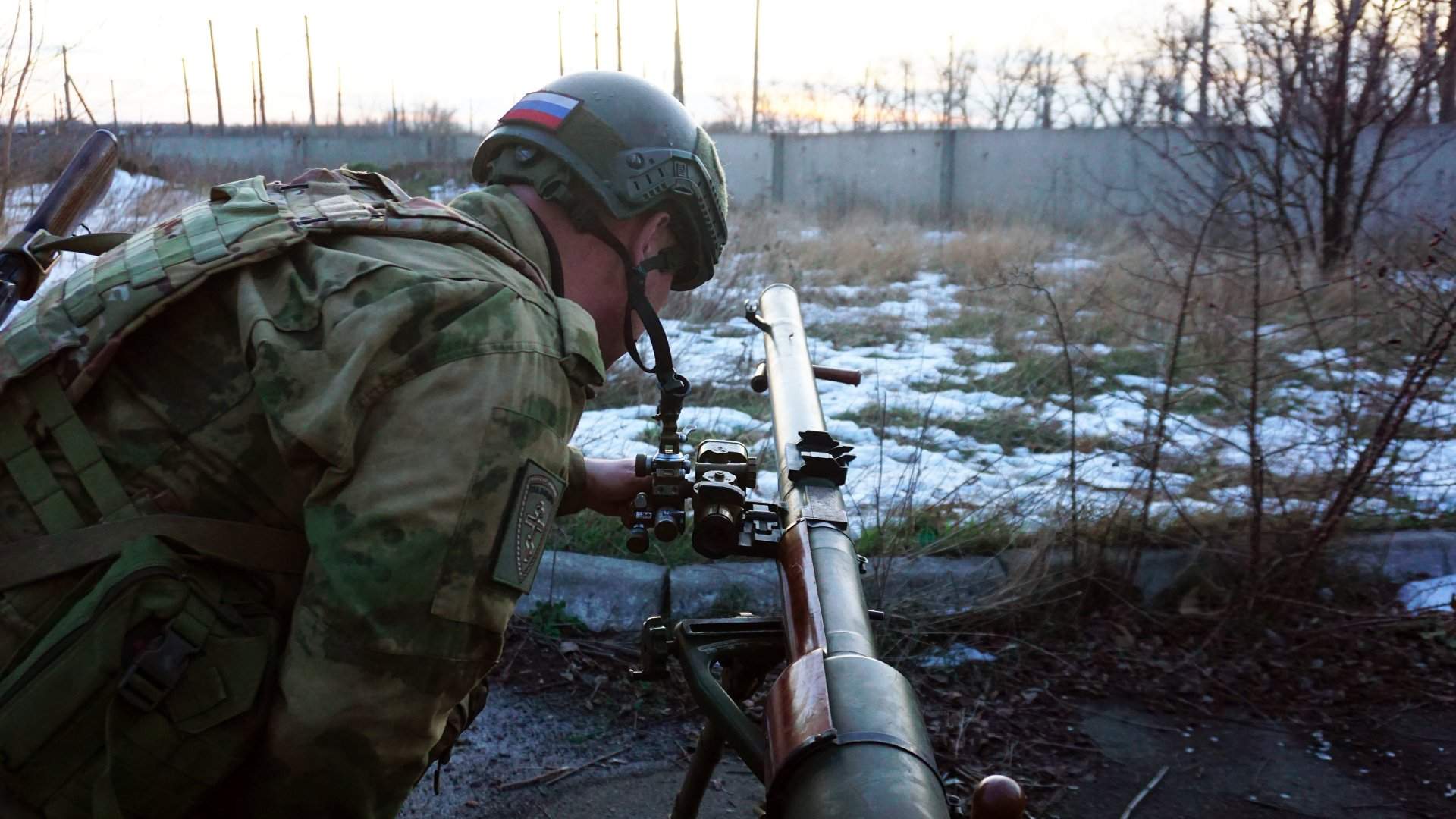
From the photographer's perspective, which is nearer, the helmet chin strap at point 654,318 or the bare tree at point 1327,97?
the helmet chin strap at point 654,318

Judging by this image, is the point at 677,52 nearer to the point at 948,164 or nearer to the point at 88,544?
the point at 948,164

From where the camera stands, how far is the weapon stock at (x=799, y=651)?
4.08ft

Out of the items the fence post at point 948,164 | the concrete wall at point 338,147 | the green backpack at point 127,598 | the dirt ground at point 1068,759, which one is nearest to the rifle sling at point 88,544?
the green backpack at point 127,598

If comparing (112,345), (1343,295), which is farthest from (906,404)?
(112,345)

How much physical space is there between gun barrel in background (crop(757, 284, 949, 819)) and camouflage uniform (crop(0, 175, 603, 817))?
422 mm

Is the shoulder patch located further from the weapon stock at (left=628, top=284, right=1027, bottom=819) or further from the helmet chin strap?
the helmet chin strap

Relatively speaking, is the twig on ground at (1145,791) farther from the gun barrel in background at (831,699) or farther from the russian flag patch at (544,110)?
the russian flag patch at (544,110)

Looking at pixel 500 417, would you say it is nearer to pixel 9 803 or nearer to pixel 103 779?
pixel 103 779

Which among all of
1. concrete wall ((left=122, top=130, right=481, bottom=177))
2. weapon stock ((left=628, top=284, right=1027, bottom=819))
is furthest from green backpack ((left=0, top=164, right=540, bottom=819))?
concrete wall ((left=122, top=130, right=481, bottom=177))

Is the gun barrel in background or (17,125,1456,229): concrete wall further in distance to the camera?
(17,125,1456,229): concrete wall

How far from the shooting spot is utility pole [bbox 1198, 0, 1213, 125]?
7203mm

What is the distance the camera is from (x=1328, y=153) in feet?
25.1

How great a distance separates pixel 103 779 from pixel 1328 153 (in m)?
8.27

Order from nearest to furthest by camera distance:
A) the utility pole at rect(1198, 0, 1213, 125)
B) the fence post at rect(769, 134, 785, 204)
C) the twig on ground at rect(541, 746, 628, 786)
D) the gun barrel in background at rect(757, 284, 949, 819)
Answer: the gun barrel in background at rect(757, 284, 949, 819)
the twig on ground at rect(541, 746, 628, 786)
the utility pole at rect(1198, 0, 1213, 125)
the fence post at rect(769, 134, 785, 204)
